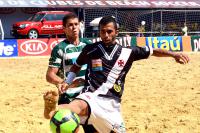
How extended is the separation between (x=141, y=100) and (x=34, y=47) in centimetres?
1298

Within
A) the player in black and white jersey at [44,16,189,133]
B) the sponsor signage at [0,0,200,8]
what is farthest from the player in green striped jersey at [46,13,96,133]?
the sponsor signage at [0,0,200,8]

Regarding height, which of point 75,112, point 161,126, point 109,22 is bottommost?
point 161,126

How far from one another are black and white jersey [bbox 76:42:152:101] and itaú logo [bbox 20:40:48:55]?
18029mm

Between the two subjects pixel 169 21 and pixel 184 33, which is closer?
pixel 184 33

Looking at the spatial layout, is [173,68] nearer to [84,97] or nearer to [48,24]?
[84,97]

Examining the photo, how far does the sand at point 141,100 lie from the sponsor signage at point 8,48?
218 inches

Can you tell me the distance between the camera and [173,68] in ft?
56.5

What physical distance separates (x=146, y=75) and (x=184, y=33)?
18.2 meters

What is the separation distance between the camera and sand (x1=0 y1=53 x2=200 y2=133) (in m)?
9.35

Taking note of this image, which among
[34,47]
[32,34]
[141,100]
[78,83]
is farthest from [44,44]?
[78,83]

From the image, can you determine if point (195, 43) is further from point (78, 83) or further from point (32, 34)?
point (78, 83)

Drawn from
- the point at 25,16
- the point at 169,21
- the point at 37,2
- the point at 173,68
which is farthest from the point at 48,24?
the point at 173,68

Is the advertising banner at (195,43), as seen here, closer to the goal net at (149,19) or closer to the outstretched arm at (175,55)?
the goal net at (149,19)

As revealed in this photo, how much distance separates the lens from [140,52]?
575 centimetres
